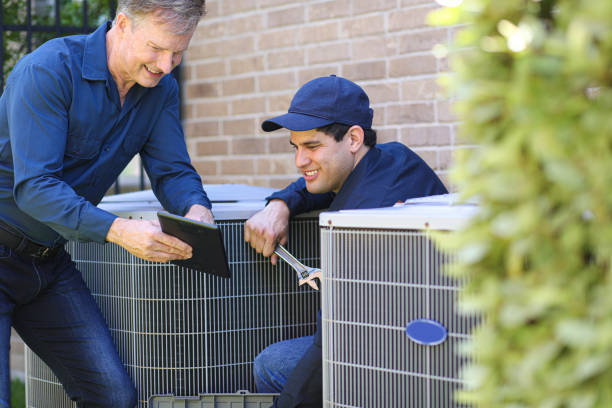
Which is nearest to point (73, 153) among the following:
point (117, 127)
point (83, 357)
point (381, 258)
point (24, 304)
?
point (117, 127)

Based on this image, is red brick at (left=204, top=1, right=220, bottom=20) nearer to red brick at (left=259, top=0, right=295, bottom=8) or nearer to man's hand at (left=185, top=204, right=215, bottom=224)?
red brick at (left=259, top=0, right=295, bottom=8)

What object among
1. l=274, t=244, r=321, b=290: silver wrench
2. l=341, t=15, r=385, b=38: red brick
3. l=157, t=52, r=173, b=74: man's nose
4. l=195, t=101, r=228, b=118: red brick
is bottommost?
l=274, t=244, r=321, b=290: silver wrench

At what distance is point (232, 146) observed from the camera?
3932 millimetres

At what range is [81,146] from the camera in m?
2.36

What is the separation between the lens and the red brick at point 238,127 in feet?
12.6

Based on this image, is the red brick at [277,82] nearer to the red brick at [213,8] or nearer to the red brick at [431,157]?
the red brick at [213,8]

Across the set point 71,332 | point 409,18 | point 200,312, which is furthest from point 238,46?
point 71,332

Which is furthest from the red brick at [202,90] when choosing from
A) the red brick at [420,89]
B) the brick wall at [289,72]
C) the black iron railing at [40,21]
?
the red brick at [420,89]

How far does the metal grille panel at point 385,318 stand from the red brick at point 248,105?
1979 millimetres

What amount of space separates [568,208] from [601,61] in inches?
8.5

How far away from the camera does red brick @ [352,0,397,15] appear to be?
3.22 meters

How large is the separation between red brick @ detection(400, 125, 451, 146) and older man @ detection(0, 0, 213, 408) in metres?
1.06

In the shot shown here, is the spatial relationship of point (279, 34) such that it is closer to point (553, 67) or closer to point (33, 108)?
point (33, 108)

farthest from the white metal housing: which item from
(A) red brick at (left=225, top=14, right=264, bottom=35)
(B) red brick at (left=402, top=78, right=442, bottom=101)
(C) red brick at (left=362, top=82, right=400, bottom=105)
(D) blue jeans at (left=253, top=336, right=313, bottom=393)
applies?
(A) red brick at (left=225, top=14, right=264, bottom=35)
